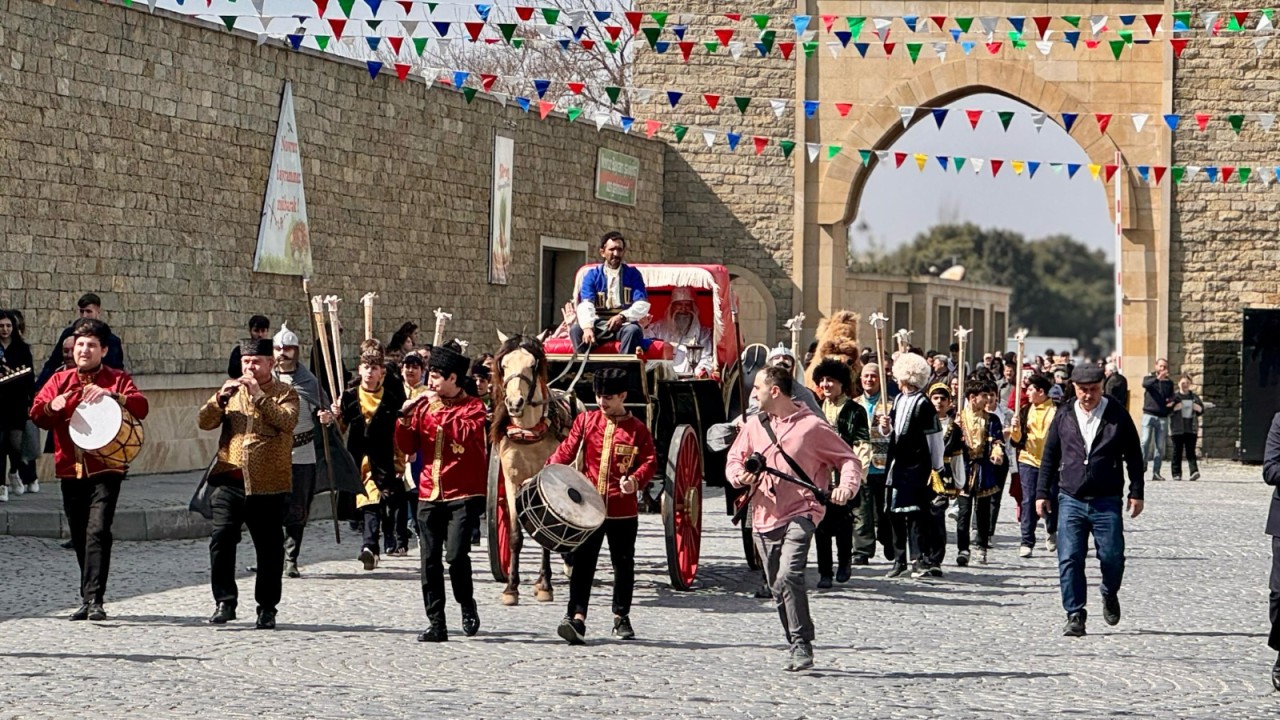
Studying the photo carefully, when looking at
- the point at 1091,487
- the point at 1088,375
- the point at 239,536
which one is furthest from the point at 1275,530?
the point at 239,536

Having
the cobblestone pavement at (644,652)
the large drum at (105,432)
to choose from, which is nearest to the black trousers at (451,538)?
the cobblestone pavement at (644,652)

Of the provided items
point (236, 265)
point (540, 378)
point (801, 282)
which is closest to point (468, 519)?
point (540, 378)

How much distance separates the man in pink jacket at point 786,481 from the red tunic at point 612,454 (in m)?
0.71

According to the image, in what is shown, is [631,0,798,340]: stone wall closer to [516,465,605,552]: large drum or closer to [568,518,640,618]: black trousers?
[568,518,640,618]: black trousers

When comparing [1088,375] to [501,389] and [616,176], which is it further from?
[616,176]

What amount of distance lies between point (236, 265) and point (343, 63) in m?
3.45

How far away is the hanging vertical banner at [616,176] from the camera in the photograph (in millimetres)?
30609

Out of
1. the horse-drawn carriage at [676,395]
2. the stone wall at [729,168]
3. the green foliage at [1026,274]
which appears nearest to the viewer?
the horse-drawn carriage at [676,395]

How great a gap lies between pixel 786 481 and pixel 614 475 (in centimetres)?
114

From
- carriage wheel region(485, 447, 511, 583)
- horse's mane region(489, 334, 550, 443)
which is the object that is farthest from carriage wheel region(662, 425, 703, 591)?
horse's mane region(489, 334, 550, 443)

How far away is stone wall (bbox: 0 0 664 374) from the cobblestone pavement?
17.2 feet

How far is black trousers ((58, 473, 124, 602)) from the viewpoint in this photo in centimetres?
1012

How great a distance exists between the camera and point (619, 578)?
10.0 metres

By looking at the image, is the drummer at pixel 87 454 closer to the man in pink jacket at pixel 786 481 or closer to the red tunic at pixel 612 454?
the red tunic at pixel 612 454
